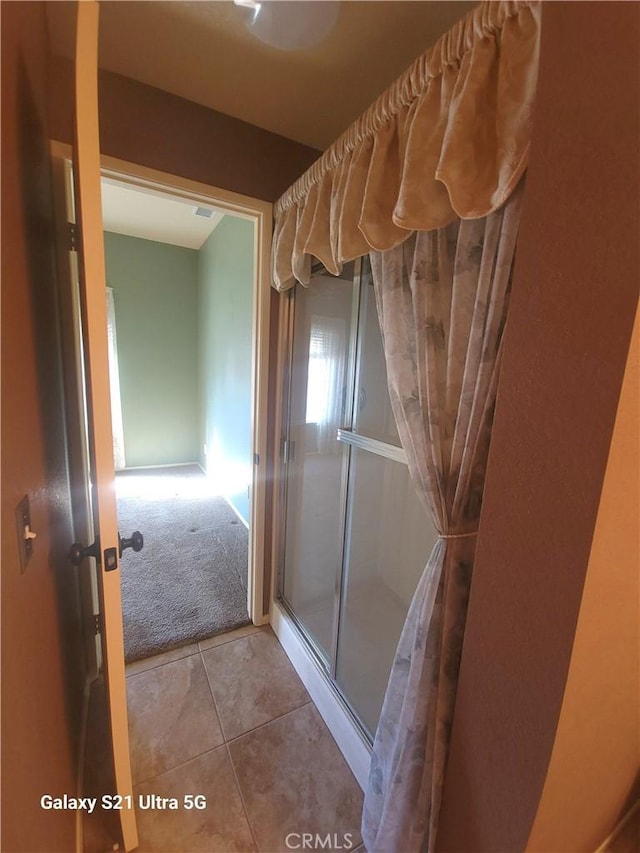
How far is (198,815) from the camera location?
3.78ft

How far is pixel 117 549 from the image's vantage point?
2.96ft

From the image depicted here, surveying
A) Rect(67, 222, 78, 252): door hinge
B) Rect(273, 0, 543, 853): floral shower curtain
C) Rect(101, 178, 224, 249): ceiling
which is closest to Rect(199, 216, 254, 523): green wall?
Rect(101, 178, 224, 249): ceiling

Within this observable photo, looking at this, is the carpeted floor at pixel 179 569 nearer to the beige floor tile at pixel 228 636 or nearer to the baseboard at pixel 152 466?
the beige floor tile at pixel 228 636

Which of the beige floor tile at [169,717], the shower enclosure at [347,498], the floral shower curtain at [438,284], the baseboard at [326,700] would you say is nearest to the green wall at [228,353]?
the shower enclosure at [347,498]

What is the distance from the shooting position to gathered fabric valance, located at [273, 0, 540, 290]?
26.0 inches

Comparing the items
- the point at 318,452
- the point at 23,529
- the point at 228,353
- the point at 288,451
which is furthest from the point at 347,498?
the point at 228,353

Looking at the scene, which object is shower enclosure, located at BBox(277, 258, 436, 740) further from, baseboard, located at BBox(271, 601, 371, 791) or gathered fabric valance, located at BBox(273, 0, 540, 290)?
gathered fabric valance, located at BBox(273, 0, 540, 290)

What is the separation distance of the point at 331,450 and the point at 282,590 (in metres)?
0.94

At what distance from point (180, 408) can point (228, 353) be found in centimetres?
155

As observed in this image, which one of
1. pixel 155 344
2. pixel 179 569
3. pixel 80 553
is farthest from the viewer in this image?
pixel 155 344

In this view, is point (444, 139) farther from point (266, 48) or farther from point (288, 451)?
point (288, 451)

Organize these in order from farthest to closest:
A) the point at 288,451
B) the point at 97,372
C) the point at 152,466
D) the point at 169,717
A: the point at 152,466 → the point at 288,451 → the point at 169,717 → the point at 97,372

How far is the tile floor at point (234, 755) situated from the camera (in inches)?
44.1

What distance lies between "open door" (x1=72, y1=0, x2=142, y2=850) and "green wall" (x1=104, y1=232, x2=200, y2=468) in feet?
11.9
